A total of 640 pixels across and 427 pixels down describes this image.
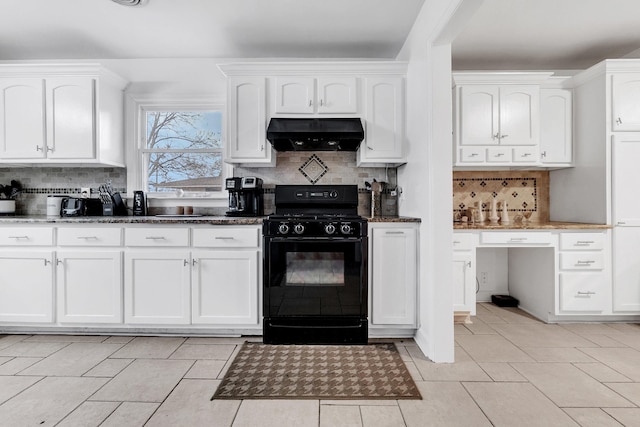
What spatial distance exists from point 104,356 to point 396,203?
105 inches

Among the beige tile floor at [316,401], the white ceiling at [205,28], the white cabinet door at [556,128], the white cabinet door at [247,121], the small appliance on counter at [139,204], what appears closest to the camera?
the beige tile floor at [316,401]

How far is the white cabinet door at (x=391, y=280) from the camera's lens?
9.02 feet

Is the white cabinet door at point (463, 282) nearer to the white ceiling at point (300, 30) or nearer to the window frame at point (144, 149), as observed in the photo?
the white ceiling at point (300, 30)

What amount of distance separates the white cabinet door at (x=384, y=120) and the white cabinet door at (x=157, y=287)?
177cm

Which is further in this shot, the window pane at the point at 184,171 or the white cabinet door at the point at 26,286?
the window pane at the point at 184,171

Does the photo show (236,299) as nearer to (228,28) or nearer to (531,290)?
(228,28)

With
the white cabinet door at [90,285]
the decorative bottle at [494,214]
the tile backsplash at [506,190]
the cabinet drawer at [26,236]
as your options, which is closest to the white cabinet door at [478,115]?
the tile backsplash at [506,190]

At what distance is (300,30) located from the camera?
300 centimetres

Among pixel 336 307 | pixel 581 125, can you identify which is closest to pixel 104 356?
pixel 336 307

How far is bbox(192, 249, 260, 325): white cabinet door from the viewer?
8.99 feet

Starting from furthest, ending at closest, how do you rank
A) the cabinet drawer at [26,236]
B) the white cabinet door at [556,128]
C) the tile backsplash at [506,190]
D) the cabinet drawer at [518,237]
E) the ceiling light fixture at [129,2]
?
the tile backsplash at [506,190]
the white cabinet door at [556,128]
the cabinet drawer at [518,237]
the cabinet drawer at [26,236]
the ceiling light fixture at [129,2]

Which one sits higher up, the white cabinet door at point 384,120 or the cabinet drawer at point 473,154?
the white cabinet door at point 384,120

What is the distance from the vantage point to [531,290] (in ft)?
11.4

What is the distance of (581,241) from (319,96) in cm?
263
